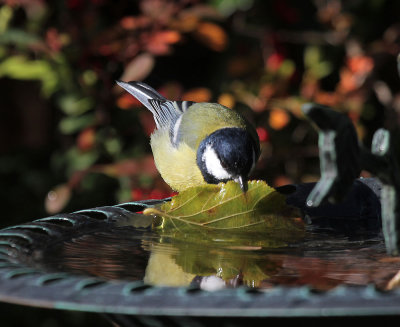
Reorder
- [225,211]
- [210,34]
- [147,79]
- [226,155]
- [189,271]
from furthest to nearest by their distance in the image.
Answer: [147,79], [210,34], [226,155], [225,211], [189,271]

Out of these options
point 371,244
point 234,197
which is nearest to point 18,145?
point 234,197

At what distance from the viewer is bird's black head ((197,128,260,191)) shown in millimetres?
2027

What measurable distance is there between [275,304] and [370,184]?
85cm

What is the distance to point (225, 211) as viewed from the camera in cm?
137

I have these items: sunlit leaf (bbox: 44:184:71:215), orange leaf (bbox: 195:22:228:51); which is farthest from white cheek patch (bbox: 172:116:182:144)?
sunlit leaf (bbox: 44:184:71:215)

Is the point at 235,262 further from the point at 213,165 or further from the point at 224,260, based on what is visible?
the point at 213,165

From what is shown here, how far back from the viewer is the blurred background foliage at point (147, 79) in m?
2.47

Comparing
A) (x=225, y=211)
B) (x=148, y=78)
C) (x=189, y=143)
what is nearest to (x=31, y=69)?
(x=148, y=78)

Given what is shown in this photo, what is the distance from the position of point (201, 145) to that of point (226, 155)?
0.14 metres

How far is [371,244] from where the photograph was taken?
1263mm

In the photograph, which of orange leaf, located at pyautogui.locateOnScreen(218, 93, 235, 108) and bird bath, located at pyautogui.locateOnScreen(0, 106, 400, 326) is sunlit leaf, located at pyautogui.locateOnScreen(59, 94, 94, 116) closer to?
orange leaf, located at pyautogui.locateOnScreen(218, 93, 235, 108)

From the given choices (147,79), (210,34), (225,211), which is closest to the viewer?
(225,211)

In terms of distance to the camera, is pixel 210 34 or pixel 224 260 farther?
pixel 210 34

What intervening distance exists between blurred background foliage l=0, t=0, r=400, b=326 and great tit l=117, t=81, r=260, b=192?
0.09 m
